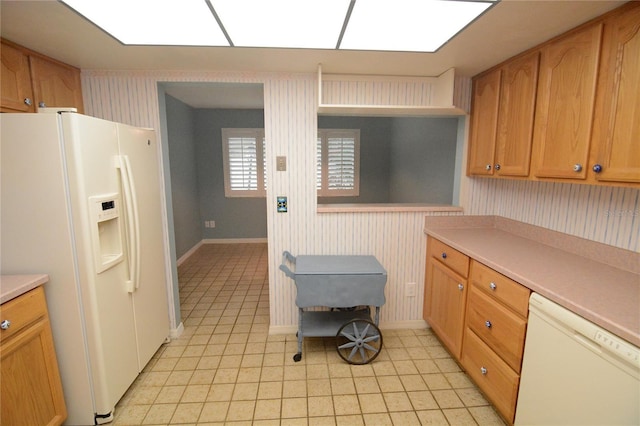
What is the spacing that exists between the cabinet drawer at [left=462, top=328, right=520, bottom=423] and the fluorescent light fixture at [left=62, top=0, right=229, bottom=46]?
2362 millimetres

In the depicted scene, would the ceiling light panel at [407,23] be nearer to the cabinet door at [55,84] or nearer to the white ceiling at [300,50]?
the white ceiling at [300,50]

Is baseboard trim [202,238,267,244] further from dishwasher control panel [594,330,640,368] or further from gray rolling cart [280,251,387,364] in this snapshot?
dishwasher control panel [594,330,640,368]

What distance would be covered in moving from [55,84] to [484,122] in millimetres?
3105

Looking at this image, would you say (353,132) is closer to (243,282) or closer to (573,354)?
(243,282)

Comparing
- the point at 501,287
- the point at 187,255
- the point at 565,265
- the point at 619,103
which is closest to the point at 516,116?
the point at 619,103

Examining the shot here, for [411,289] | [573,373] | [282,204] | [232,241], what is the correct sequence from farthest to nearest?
[232,241], [411,289], [282,204], [573,373]

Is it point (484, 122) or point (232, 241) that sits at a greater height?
point (484, 122)

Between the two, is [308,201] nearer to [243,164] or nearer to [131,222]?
[131,222]

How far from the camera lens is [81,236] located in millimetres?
1564

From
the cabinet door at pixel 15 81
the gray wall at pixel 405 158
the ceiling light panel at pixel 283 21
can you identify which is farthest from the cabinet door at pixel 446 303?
the cabinet door at pixel 15 81

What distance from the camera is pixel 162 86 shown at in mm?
2426

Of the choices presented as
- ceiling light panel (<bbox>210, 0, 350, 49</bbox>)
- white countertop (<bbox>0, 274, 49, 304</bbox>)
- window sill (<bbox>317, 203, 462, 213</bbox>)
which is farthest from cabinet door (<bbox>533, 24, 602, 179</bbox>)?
white countertop (<bbox>0, 274, 49, 304</bbox>)

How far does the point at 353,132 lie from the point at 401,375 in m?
4.36

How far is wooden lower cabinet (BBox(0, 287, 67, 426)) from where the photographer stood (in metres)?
1.33
